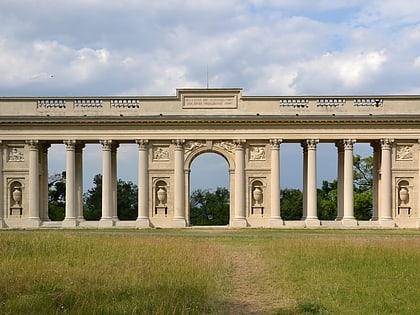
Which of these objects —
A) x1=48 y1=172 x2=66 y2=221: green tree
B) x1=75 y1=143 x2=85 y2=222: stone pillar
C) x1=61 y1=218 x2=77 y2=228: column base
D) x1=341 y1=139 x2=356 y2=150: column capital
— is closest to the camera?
x1=61 y1=218 x2=77 y2=228: column base

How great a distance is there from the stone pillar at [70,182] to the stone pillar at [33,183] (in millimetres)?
A: 3356

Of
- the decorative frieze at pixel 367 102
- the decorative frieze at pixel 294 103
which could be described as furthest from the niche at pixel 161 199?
the decorative frieze at pixel 367 102

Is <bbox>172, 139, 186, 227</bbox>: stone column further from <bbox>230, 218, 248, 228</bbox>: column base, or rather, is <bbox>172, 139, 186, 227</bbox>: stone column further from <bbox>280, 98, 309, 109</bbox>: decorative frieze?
<bbox>280, 98, 309, 109</bbox>: decorative frieze

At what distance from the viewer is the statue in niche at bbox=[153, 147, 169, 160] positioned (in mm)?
71500

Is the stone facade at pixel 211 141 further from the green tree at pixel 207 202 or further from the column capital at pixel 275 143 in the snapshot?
the green tree at pixel 207 202

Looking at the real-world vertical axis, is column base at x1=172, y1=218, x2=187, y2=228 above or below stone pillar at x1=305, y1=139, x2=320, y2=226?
below

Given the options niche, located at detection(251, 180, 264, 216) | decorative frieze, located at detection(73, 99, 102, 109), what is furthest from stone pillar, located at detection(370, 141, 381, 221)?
decorative frieze, located at detection(73, 99, 102, 109)

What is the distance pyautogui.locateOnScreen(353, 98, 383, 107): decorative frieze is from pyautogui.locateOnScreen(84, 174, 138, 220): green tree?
193 ft

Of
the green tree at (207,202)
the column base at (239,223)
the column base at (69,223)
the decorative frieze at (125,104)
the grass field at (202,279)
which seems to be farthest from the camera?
the green tree at (207,202)

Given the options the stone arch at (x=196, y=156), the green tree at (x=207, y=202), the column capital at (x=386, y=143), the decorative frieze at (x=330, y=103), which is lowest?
the green tree at (x=207, y=202)

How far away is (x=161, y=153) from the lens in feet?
235

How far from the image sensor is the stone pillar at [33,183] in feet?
232

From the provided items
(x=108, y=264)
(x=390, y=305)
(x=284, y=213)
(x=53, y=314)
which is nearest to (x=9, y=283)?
(x=53, y=314)

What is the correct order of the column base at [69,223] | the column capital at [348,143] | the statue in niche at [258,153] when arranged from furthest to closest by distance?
1. the statue in niche at [258,153]
2. the column capital at [348,143]
3. the column base at [69,223]
